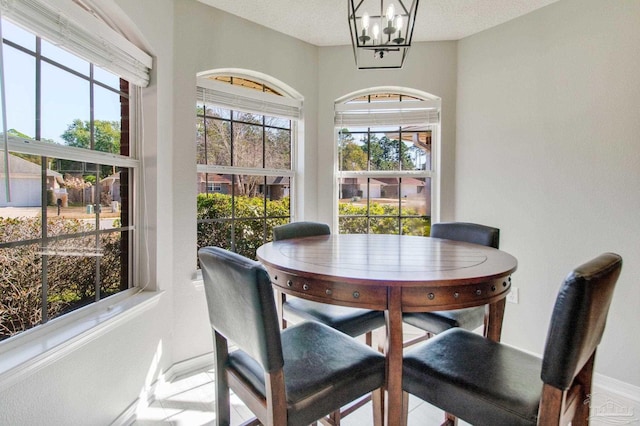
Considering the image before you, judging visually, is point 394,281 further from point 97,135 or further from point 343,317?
point 97,135

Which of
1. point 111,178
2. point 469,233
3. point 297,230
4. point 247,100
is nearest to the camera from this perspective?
point 111,178

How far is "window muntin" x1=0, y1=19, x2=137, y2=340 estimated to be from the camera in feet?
3.99

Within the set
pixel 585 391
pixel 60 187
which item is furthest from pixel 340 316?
pixel 60 187

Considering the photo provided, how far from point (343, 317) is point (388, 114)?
5.96ft

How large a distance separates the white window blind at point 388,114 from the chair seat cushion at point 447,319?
1.64 meters

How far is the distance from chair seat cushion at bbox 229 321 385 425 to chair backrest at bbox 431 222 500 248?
110 cm

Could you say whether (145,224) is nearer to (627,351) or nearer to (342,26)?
(342,26)

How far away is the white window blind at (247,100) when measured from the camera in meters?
2.25

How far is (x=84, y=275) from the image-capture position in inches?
61.9

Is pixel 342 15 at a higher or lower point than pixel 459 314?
higher

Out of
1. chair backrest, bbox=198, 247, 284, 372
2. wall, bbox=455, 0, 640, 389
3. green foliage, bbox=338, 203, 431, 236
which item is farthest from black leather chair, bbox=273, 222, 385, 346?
wall, bbox=455, 0, 640, 389

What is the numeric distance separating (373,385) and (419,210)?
1.93 meters

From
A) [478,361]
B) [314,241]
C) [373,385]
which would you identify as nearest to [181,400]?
[314,241]

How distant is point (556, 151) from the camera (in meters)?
2.23
